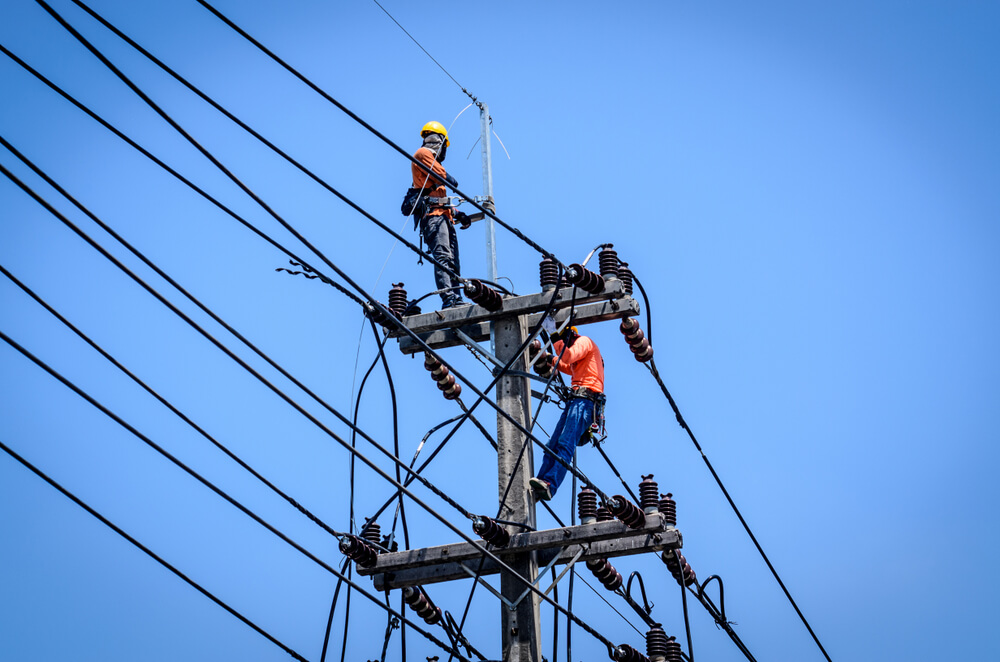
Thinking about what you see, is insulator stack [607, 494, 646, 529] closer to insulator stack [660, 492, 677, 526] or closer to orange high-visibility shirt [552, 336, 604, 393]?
insulator stack [660, 492, 677, 526]

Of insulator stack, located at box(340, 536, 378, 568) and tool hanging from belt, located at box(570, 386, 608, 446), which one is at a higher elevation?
tool hanging from belt, located at box(570, 386, 608, 446)

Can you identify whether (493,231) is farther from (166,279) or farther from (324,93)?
(166,279)

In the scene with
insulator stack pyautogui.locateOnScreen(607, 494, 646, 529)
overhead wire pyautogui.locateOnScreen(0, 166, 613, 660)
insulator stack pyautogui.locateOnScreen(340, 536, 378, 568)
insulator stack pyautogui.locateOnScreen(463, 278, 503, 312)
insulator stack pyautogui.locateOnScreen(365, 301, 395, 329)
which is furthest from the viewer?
insulator stack pyautogui.locateOnScreen(365, 301, 395, 329)

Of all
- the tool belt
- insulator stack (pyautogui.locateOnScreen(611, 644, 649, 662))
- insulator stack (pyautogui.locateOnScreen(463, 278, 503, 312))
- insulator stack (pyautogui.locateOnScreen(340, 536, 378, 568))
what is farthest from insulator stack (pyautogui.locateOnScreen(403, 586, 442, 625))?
insulator stack (pyautogui.locateOnScreen(463, 278, 503, 312))

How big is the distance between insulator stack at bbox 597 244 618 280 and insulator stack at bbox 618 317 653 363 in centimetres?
43

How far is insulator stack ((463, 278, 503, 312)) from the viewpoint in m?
9.60

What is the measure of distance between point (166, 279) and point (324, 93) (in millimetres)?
1526

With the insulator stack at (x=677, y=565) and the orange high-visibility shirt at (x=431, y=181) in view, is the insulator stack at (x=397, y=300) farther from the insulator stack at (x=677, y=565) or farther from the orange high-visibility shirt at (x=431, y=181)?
the insulator stack at (x=677, y=565)

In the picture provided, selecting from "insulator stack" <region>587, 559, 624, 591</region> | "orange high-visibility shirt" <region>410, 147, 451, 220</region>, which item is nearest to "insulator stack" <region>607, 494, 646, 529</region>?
"insulator stack" <region>587, 559, 624, 591</region>

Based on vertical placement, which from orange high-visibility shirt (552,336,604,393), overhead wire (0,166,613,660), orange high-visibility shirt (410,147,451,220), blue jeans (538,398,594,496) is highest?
orange high-visibility shirt (410,147,451,220)

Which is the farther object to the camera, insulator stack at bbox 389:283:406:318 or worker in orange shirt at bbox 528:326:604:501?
insulator stack at bbox 389:283:406:318

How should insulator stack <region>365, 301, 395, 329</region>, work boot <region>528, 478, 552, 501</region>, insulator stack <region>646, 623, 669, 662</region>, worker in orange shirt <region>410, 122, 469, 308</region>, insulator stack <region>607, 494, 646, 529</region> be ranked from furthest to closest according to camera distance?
worker in orange shirt <region>410, 122, 469, 308</region>
insulator stack <region>646, 623, 669, 662</region>
insulator stack <region>365, 301, 395, 329</region>
work boot <region>528, 478, 552, 501</region>
insulator stack <region>607, 494, 646, 529</region>

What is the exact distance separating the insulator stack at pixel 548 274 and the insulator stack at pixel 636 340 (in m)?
0.70

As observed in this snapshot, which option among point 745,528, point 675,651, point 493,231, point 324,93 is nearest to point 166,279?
point 324,93
